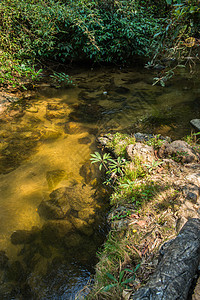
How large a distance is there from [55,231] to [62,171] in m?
1.11

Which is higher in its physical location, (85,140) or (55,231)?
(85,140)

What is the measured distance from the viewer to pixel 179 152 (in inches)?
120

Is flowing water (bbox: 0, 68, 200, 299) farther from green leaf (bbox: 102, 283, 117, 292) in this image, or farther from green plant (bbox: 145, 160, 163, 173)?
green plant (bbox: 145, 160, 163, 173)

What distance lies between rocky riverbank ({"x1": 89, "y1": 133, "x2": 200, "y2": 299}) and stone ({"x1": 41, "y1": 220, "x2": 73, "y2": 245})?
0.56m

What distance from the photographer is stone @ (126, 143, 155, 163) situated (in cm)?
309

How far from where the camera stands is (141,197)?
2645 millimetres

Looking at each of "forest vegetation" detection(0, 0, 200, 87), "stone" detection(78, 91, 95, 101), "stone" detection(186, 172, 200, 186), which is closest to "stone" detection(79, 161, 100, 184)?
"stone" detection(186, 172, 200, 186)

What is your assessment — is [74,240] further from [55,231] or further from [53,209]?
[53,209]

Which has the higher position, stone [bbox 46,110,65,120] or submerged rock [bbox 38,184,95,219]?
stone [bbox 46,110,65,120]

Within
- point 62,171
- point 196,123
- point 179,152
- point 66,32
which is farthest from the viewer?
point 66,32

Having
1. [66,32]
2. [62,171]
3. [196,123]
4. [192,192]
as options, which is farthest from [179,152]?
[66,32]

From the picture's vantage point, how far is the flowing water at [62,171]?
220 centimetres

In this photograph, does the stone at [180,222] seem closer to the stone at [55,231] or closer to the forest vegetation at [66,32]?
the stone at [55,231]

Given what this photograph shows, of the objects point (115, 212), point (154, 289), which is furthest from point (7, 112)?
point (154, 289)
